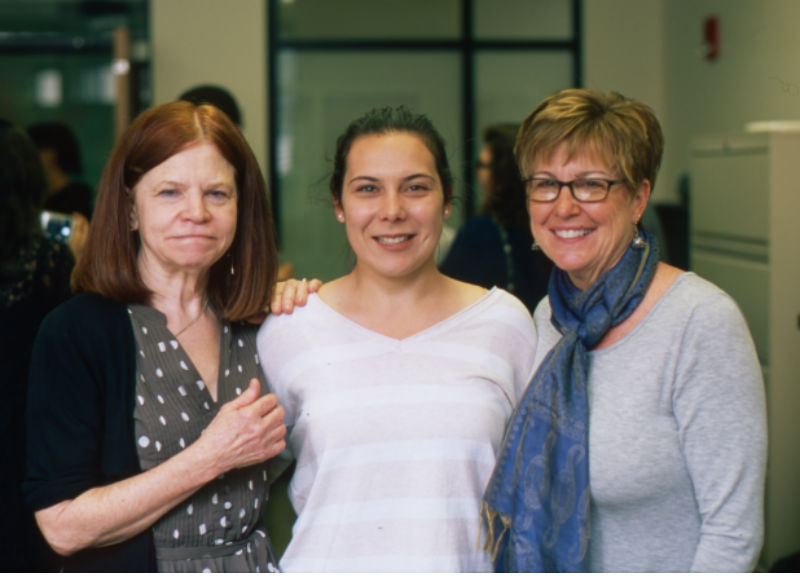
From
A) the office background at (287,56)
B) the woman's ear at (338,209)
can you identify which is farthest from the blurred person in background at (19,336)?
the office background at (287,56)

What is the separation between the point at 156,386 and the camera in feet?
4.31

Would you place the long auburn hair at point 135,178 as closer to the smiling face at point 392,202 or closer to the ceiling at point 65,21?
the smiling face at point 392,202

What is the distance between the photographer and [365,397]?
1394mm

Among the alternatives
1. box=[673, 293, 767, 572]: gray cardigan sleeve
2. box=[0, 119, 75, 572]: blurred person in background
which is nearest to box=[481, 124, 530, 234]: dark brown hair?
box=[673, 293, 767, 572]: gray cardigan sleeve

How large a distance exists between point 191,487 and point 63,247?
31.9 inches

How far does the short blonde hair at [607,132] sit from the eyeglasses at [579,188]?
0.03 m

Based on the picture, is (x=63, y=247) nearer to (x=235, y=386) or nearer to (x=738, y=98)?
(x=235, y=386)

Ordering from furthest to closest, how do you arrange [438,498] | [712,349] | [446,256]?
[446,256] < [438,498] < [712,349]

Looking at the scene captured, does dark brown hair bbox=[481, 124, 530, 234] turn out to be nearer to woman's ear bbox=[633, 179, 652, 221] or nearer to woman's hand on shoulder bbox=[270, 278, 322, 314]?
woman's ear bbox=[633, 179, 652, 221]

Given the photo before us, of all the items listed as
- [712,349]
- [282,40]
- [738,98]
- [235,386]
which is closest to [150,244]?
[235,386]

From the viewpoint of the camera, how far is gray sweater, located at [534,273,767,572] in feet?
4.06

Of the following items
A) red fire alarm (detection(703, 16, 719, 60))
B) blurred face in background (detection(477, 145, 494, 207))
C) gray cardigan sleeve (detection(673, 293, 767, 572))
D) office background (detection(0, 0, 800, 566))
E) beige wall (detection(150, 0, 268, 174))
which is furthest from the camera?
beige wall (detection(150, 0, 268, 174))

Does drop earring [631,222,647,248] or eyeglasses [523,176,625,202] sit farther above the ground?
eyeglasses [523,176,625,202]

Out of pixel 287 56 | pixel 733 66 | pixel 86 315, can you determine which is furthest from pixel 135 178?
pixel 287 56
